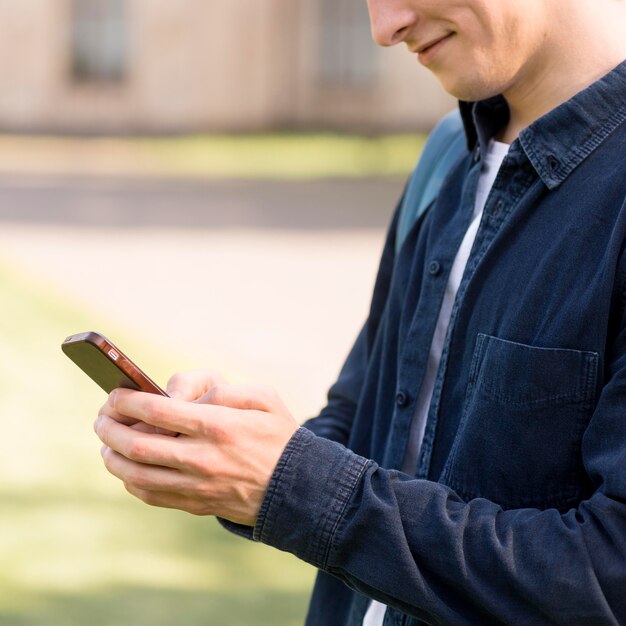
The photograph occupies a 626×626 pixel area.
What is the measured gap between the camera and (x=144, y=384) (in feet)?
5.32

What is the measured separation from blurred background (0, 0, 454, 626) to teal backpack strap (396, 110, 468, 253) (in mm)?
2747

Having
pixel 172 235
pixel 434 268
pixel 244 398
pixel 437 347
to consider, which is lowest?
pixel 244 398

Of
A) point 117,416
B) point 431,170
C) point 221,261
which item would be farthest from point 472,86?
point 221,261

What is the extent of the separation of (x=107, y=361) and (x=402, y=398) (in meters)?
0.52

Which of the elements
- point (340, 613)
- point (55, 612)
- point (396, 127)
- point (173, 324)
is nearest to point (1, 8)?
point (396, 127)

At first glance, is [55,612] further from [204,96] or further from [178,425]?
[204,96]

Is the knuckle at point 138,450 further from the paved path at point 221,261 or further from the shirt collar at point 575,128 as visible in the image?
the paved path at point 221,261

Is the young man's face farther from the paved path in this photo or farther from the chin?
the paved path

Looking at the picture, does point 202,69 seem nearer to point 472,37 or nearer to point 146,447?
point 472,37

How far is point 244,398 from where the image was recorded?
5.30 ft

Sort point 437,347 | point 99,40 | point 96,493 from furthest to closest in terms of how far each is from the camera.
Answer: point 99,40
point 96,493
point 437,347

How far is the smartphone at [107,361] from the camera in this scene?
5.22ft

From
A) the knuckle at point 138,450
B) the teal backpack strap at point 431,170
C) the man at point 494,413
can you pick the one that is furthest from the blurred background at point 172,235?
the knuckle at point 138,450

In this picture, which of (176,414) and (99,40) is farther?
(99,40)
